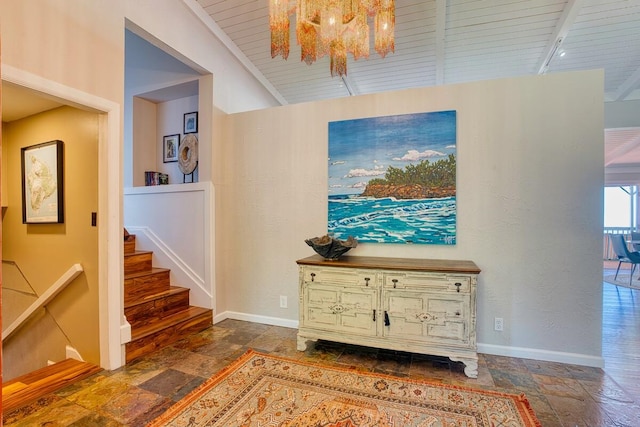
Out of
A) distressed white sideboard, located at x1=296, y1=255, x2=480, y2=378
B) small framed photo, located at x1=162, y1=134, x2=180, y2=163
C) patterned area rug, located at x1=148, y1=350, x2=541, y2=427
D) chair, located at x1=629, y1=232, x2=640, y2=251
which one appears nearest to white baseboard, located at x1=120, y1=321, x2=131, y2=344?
patterned area rug, located at x1=148, y1=350, x2=541, y2=427

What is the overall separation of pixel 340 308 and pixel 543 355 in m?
1.83

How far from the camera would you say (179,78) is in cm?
390

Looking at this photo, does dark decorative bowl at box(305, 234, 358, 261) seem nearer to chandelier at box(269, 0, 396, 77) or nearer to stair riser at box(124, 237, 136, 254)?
chandelier at box(269, 0, 396, 77)

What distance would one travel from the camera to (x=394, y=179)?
10.5 ft

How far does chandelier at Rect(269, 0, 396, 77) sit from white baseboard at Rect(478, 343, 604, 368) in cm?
275

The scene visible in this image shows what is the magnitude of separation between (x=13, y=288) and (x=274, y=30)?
396cm

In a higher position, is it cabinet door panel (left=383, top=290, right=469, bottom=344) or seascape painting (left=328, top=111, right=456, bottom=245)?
seascape painting (left=328, top=111, right=456, bottom=245)

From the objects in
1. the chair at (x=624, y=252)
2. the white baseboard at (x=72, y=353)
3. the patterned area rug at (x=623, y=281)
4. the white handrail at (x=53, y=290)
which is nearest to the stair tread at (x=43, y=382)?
the white baseboard at (x=72, y=353)

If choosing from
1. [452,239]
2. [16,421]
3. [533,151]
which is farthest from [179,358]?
[533,151]

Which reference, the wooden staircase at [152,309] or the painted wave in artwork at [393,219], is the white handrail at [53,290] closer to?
the wooden staircase at [152,309]

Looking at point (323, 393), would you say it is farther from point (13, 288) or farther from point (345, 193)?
point (13, 288)

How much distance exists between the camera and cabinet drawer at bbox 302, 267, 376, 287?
285 cm

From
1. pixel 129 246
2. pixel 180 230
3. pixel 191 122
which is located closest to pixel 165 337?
pixel 180 230

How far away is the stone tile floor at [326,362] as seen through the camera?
214cm
